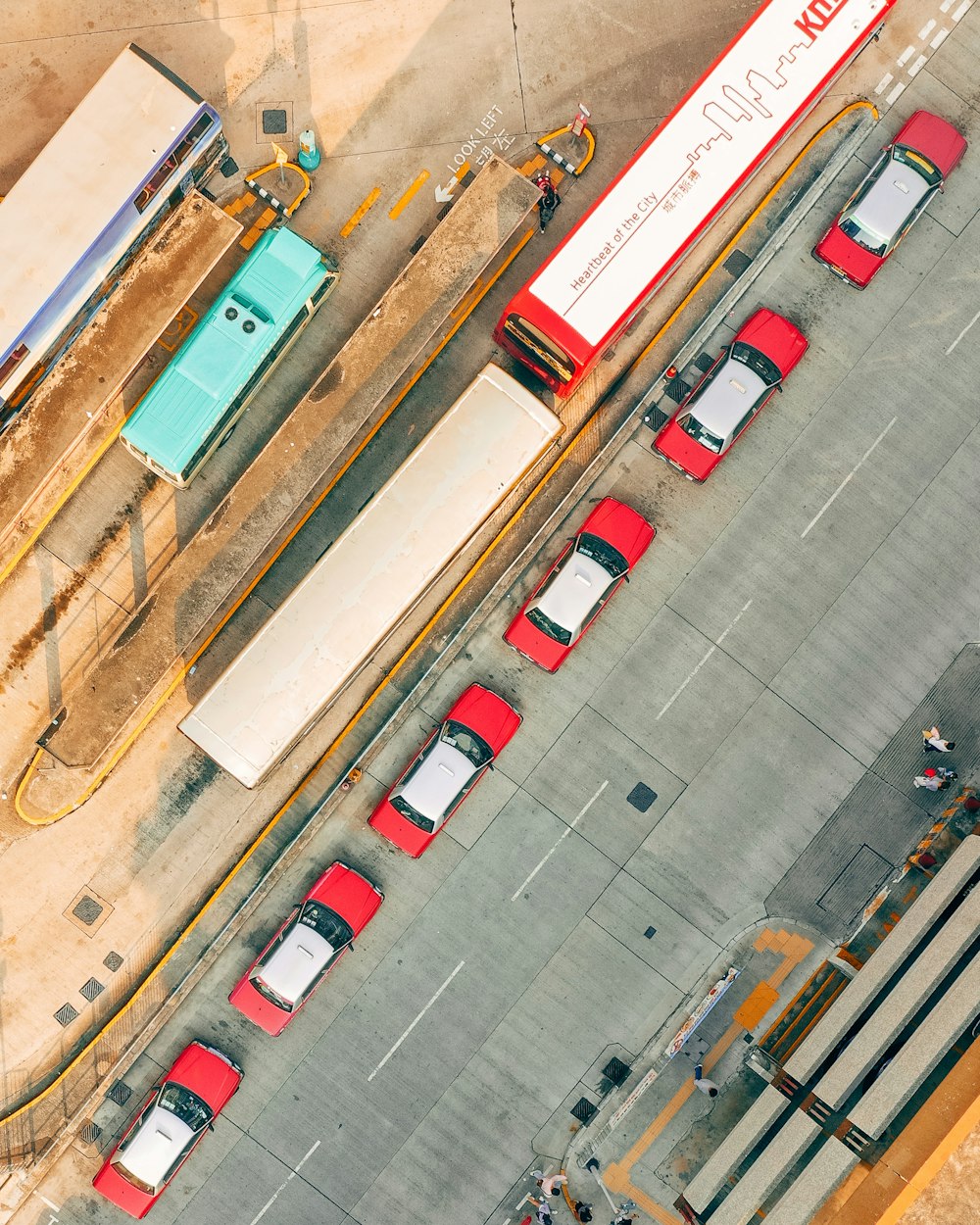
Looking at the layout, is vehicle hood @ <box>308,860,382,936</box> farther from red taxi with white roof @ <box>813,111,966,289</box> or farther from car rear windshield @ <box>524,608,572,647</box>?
red taxi with white roof @ <box>813,111,966,289</box>

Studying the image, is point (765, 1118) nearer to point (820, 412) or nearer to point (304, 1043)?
point (304, 1043)

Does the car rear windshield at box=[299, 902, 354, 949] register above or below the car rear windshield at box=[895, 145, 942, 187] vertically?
below

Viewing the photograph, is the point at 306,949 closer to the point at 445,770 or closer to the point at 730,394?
the point at 445,770

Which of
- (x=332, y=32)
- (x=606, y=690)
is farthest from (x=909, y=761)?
(x=332, y=32)

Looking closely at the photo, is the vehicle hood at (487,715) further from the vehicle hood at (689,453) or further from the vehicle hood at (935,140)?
the vehicle hood at (935,140)

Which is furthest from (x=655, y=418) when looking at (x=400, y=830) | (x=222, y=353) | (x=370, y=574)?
(x=400, y=830)

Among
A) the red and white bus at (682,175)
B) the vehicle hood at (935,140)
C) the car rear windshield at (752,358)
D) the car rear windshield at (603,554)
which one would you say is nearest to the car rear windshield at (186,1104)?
the car rear windshield at (603,554)

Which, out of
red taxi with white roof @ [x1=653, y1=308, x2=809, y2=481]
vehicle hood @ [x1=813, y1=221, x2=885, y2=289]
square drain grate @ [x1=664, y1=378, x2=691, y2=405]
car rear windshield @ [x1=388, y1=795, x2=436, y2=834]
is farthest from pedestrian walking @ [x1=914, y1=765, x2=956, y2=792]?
vehicle hood @ [x1=813, y1=221, x2=885, y2=289]
